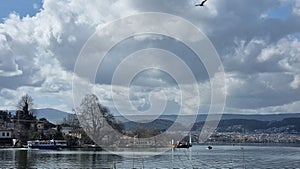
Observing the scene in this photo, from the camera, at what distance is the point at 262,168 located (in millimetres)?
67938

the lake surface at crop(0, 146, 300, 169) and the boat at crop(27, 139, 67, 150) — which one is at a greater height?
the boat at crop(27, 139, 67, 150)

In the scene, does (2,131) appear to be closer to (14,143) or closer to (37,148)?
(14,143)

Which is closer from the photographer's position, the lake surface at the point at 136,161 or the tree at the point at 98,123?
the lake surface at the point at 136,161

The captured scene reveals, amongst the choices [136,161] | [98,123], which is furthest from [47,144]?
[136,161]

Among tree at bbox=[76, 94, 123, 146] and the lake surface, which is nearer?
the lake surface

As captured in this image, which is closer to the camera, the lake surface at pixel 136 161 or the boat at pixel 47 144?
the lake surface at pixel 136 161

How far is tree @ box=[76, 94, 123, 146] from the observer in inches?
4879

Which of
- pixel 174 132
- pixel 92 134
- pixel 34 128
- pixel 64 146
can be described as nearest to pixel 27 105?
pixel 34 128

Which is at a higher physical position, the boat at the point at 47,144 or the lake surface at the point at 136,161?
the boat at the point at 47,144

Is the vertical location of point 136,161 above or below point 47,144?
below

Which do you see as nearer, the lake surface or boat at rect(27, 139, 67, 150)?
the lake surface

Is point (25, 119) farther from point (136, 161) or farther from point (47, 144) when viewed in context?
point (136, 161)

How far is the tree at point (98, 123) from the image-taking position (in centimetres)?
12394

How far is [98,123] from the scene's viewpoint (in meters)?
124
